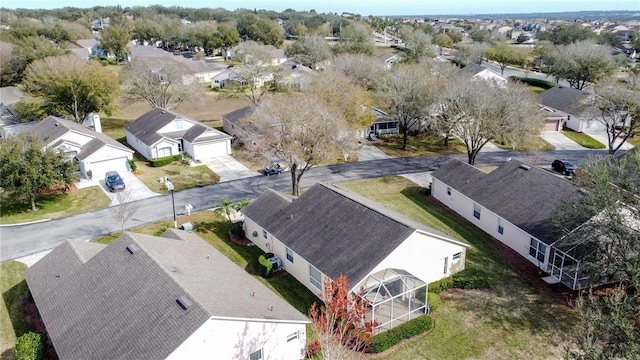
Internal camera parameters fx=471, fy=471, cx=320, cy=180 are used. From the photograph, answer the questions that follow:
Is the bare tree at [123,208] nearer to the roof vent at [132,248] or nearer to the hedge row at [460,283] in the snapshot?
the roof vent at [132,248]

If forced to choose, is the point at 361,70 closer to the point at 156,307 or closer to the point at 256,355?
the point at 256,355

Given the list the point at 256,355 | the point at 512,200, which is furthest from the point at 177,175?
the point at 512,200

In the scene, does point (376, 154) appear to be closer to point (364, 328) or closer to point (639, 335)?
point (364, 328)

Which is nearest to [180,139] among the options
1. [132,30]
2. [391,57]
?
[391,57]

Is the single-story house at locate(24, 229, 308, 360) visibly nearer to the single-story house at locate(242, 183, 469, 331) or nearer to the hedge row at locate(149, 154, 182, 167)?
the single-story house at locate(242, 183, 469, 331)

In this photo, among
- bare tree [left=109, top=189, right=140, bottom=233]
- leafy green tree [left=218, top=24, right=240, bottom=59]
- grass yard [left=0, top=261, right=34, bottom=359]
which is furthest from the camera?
leafy green tree [left=218, top=24, right=240, bottom=59]

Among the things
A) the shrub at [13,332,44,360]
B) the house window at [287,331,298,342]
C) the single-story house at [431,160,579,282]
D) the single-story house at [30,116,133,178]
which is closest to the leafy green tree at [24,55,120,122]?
the single-story house at [30,116,133,178]

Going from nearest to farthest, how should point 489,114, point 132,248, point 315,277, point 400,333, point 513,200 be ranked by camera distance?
point 400,333 < point 132,248 < point 315,277 < point 513,200 < point 489,114
